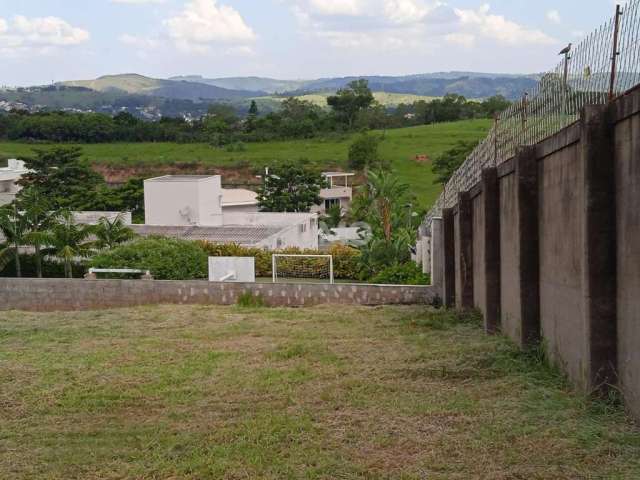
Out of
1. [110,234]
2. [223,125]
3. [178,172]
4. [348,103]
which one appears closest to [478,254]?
[110,234]

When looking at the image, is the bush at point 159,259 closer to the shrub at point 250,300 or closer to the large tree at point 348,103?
the shrub at point 250,300

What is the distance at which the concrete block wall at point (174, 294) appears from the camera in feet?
65.4

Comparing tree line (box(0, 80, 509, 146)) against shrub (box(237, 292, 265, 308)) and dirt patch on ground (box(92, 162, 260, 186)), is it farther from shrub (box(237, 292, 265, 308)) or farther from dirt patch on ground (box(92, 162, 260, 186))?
shrub (box(237, 292, 265, 308))

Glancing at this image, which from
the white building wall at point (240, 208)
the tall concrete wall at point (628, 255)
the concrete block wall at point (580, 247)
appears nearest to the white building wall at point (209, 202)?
the white building wall at point (240, 208)

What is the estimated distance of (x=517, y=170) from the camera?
35.0 feet

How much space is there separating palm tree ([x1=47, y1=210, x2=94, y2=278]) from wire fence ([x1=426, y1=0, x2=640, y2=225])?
1644 centimetres

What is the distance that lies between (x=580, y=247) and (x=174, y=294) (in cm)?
1395

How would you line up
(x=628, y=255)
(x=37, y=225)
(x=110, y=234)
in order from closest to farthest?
(x=628, y=255), (x=37, y=225), (x=110, y=234)

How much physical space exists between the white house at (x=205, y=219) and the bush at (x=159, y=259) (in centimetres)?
643

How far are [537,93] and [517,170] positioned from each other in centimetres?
122

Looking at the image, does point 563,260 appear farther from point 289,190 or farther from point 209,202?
point 289,190

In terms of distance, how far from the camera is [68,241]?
27.9m

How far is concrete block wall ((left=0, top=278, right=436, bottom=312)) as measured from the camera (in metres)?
19.9

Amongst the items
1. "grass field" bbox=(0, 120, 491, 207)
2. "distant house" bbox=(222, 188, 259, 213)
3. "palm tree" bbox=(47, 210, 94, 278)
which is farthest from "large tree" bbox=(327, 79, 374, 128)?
"palm tree" bbox=(47, 210, 94, 278)
